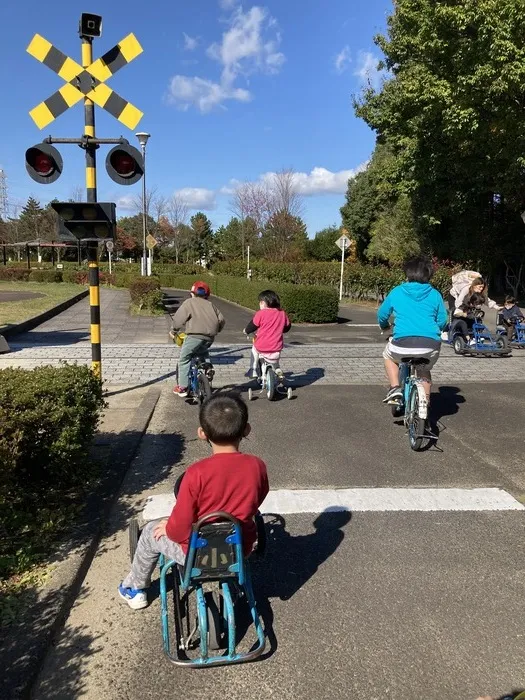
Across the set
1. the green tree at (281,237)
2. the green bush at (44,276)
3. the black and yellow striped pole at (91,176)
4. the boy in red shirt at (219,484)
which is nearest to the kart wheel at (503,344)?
the black and yellow striped pole at (91,176)

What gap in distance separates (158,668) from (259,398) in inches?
200

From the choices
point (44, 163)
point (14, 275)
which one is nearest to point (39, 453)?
point (44, 163)

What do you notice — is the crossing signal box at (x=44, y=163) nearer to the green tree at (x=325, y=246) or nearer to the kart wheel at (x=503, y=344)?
the kart wheel at (x=503, y=344)

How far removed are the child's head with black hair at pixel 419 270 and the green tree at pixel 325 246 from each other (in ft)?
156

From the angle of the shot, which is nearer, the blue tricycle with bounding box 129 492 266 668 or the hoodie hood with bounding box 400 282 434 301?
the blue tricycle with bounding box 129 492 266 668

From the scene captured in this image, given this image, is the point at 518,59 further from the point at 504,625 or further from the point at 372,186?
the point at 372,186

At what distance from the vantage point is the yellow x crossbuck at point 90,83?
5789 mm

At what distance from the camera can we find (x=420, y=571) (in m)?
3.10

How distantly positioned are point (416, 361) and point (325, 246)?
48.6 meters

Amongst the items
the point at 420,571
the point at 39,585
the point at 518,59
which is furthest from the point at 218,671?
the point at 518,59

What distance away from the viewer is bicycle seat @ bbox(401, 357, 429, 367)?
5.35 m

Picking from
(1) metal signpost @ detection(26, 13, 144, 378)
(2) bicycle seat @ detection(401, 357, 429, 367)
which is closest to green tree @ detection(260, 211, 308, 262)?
(1) metal signpost @ detection(26, 13, 144, 378)

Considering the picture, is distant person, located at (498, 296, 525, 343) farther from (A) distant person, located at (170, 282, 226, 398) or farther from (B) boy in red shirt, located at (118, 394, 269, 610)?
(B) boy in red shirt, located at (118, 394, 269, 610)

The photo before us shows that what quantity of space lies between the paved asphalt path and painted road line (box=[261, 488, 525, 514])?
12 centimetres
